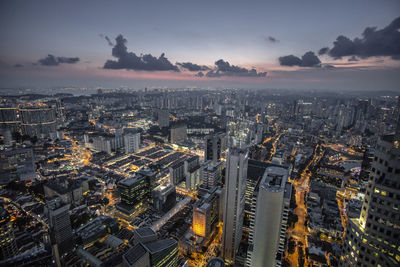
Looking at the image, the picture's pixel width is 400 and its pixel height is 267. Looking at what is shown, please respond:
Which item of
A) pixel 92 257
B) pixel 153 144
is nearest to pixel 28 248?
pixel 92 257

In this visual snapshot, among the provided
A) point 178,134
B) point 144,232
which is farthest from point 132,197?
point 178,134

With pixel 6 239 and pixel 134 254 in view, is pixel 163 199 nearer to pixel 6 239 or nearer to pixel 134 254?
pixel 134 254

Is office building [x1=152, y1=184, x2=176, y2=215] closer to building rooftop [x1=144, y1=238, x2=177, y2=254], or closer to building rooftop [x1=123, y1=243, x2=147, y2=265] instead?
building rooftop [x1=144, y1=238, x2=177, y2=254]

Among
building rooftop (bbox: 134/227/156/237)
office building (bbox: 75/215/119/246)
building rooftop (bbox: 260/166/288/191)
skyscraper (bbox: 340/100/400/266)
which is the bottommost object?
office building (bbox: 75/215/119/246)

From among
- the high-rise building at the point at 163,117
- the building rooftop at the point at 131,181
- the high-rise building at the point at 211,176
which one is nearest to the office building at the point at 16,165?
the building rooftop at the point at 131,181

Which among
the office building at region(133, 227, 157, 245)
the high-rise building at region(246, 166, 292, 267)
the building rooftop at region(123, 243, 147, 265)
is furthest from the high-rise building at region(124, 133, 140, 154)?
the high-rise building at region(246, 166, 292, 267)

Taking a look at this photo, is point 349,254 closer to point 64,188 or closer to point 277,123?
point 64,188

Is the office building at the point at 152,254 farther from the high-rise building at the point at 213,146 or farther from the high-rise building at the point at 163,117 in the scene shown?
the high-rise building at the point at 163,117
